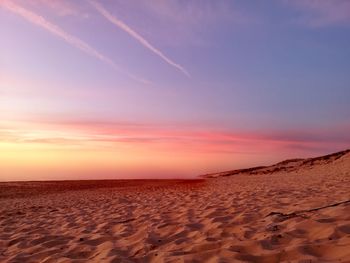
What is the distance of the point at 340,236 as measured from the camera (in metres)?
4.89


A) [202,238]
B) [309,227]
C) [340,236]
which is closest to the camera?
[340,236]

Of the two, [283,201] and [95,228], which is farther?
[283,201]

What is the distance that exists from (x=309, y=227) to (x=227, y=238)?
1194mm

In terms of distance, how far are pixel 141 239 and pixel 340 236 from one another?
10.1 ft

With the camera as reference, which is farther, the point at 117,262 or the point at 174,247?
the point at 174,247

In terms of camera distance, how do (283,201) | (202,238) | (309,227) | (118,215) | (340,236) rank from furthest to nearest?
1. (118,215)
2. (283,201)
3. (202,238)
4. (309,227)
5. (340,236)

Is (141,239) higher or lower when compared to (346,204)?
lower

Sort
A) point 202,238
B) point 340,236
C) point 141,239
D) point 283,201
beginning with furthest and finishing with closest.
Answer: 1. point 283,201
2. point 141,239
3. point 202,238
4. point 340,236

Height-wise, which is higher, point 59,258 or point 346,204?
point 346,204

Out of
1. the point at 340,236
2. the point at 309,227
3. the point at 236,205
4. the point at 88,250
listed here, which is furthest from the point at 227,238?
the point at 236,205

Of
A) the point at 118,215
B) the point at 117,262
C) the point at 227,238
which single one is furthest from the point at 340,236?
the point at 118,215

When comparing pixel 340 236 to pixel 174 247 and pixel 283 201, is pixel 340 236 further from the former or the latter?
pixel 283 201

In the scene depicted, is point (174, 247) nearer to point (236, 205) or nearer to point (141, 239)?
point (141, 239)

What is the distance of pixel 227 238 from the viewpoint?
5.67 meters
